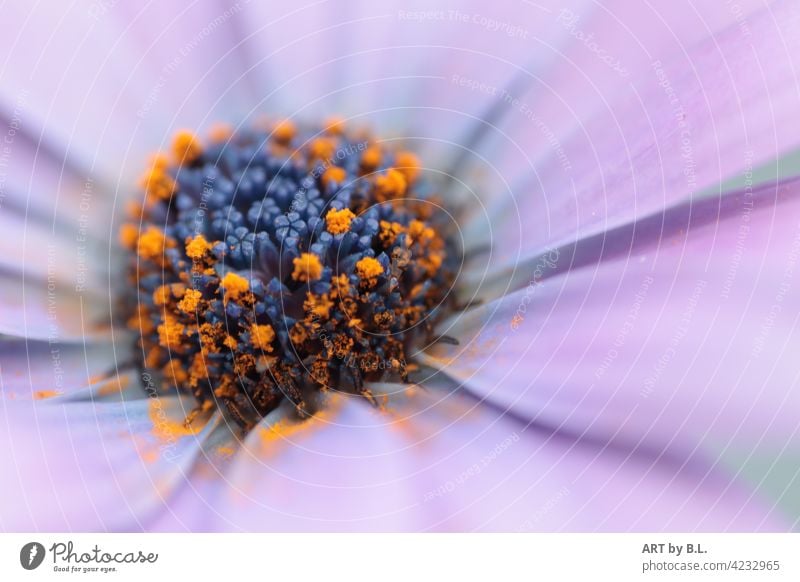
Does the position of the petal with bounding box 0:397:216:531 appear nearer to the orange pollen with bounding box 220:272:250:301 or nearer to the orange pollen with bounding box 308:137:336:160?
the orange pollen with bounding box 220:272:250:301

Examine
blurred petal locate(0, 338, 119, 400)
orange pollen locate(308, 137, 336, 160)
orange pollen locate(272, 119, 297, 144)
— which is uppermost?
orange pollen locate(272, 119, 297, 144)

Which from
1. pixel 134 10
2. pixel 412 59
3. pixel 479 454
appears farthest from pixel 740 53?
pixel 134 10

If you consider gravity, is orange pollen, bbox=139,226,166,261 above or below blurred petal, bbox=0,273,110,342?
above

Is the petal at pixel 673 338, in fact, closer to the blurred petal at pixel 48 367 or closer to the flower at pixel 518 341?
the flower at pixel 518 341

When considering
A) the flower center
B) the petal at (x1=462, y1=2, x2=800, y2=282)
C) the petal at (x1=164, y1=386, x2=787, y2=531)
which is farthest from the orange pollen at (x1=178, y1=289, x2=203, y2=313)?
the petal at (x1=462, y1=2, x2=800, y2=282)

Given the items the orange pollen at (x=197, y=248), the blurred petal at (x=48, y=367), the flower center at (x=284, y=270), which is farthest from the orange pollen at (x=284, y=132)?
the blurred petal at (x=48, y=367)

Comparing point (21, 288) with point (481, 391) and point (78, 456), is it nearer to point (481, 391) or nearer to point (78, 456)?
point (78, 456)

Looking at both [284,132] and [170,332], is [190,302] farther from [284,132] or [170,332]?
[284,132]
